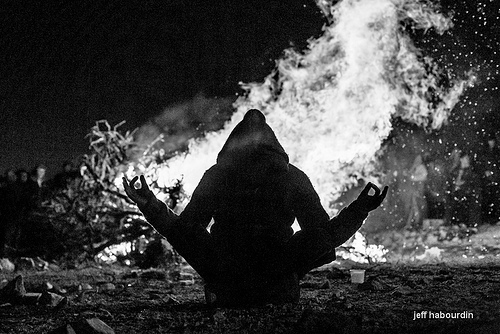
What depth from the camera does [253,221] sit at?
13.3 ft

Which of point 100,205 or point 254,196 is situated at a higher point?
point 100,205

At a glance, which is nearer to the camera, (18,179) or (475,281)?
(475,281)

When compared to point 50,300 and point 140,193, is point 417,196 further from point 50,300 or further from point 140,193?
point 140,193

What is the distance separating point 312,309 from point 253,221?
0.96 meters

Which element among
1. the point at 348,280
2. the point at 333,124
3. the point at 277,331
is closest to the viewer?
the point at 277,331

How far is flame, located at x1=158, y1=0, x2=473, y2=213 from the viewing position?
9977 millimetres

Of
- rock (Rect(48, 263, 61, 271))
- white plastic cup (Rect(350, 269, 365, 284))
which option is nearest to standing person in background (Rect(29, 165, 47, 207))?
rock (Rect(48, 263, 61, 271))

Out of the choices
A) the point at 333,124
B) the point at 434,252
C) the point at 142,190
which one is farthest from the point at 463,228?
the point at 142,190

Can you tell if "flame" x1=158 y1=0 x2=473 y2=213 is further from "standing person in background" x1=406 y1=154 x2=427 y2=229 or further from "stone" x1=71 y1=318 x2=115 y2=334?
"stone" x1=71 y1=318 x2=115 y2=334

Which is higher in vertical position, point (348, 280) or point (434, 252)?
point (434, 252)

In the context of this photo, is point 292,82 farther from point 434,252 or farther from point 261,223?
point 261,223

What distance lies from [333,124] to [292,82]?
141cm

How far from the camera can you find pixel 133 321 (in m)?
3.63

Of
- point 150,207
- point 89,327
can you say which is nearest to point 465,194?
point 150,207
